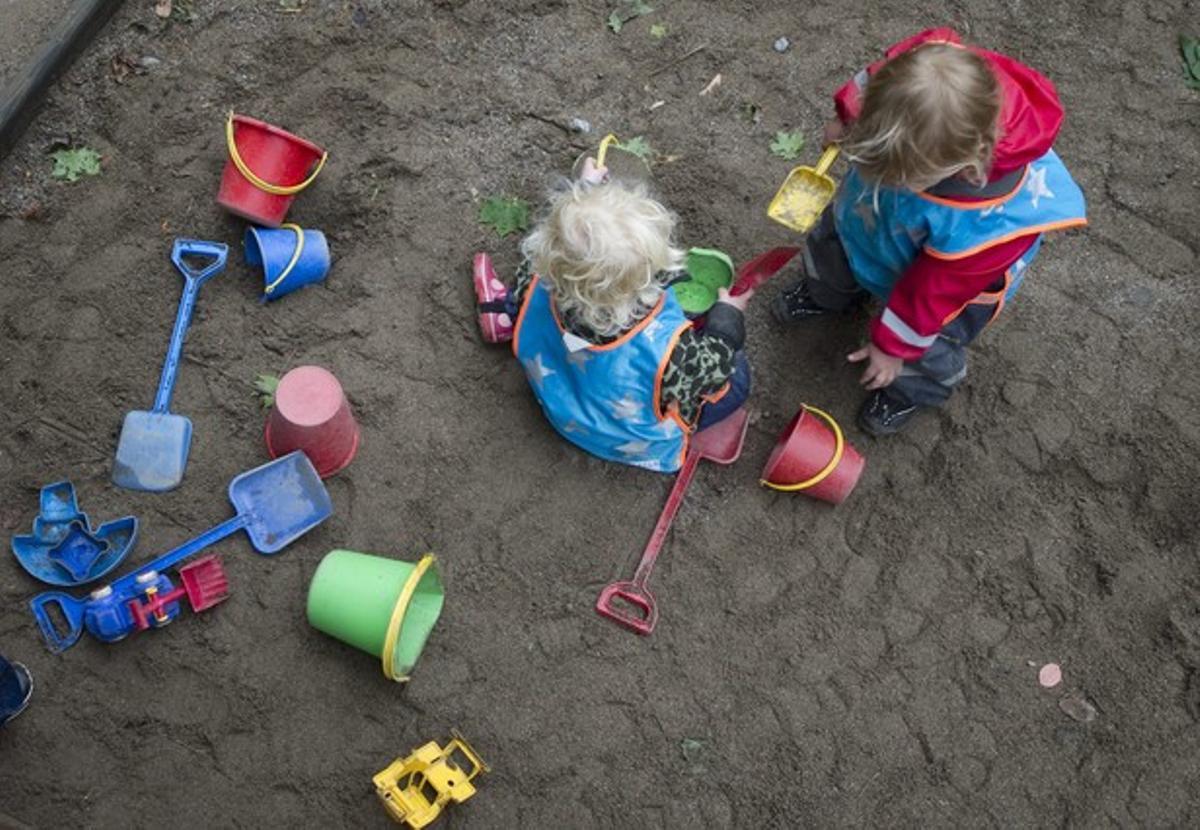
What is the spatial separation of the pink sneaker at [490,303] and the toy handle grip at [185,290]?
2.38 ft

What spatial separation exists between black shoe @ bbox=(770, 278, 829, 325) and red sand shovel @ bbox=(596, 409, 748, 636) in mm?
319

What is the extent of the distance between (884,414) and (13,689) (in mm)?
2301

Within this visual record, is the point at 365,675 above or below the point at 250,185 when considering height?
below

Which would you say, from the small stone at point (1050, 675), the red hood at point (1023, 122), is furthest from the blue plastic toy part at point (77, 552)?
→ the small stone at point (1050, 675)

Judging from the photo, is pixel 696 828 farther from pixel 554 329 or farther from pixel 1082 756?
pixel 554 329

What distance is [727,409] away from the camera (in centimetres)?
287

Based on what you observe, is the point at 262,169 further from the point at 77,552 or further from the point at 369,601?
the point at 369,601

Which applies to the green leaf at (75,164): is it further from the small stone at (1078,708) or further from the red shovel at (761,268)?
the small stone at (1078,708)

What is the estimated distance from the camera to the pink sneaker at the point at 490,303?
299 centimetres

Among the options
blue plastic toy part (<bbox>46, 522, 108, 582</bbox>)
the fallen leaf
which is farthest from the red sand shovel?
the fallen leaf

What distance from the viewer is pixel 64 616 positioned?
2.67m

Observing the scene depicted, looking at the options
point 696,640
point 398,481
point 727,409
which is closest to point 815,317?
point 727,409

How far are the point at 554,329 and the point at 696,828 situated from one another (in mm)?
1277

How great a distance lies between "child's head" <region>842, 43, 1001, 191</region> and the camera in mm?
2098
